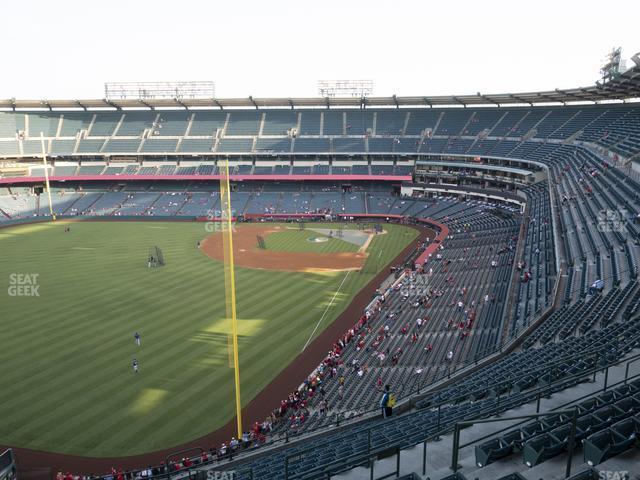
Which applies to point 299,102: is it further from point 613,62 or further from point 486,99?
point 613,62

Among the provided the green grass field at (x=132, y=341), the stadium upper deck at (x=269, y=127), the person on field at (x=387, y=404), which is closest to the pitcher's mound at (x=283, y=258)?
the green grass field at (x=132, y=341)

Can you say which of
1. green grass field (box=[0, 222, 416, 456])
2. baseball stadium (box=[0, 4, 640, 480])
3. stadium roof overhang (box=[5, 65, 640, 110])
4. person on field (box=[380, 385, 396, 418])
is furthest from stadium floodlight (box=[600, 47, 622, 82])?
person on field (box=[380, 385, 396, 418])

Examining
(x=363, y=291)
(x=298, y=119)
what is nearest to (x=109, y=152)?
(x=298, y=119)

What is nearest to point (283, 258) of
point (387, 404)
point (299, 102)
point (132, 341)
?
point (132, 341)

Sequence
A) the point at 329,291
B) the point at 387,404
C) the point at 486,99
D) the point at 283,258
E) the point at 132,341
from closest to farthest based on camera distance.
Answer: the point at 387,404
the point at 132,341
the point at 329,291
the point at 283,258
the point at 486,99

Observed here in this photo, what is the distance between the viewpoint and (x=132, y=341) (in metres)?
25.8

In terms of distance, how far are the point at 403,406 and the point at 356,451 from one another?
7343mm

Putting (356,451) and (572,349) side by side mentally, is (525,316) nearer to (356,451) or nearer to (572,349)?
(572,349)

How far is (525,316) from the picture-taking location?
23.1 metres

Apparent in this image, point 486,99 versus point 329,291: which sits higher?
point 486,99

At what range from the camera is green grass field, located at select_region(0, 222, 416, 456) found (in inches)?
728

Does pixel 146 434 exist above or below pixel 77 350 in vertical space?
below

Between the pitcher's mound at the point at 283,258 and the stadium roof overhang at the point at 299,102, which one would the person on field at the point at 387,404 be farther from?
the stadium roof overhang at the point at 299,102

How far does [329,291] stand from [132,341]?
50.5ft
